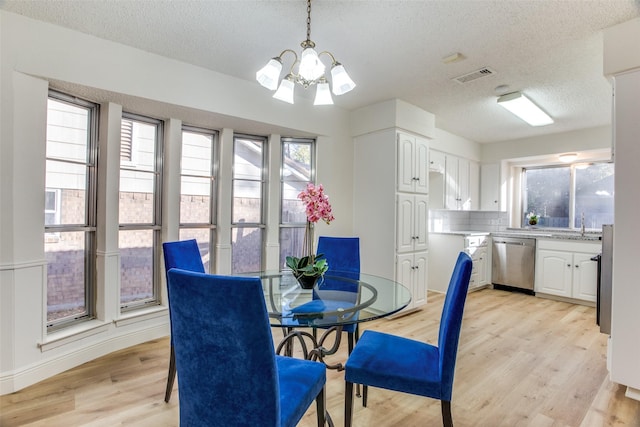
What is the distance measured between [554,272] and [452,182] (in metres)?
1.85

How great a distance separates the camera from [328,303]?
1838 millimetres

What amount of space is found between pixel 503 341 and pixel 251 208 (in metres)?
2.86

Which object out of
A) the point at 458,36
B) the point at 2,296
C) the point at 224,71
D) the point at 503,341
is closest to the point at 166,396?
the point at 2,296

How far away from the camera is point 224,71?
9.56ft

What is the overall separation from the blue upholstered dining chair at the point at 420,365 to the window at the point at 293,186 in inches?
88.3

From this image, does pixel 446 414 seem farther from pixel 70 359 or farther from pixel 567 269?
pixel 567 269

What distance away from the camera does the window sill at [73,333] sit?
7.40ft

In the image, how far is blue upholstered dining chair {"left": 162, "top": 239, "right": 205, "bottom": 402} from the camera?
77.8 inches

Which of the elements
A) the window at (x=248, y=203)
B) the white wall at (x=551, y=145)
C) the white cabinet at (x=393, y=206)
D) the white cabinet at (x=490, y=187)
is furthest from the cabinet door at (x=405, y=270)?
the white wall at (x=551, y=145)

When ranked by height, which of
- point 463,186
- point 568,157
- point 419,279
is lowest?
point 419,279

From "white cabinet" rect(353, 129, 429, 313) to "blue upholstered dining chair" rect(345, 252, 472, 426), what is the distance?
1983 millimetres

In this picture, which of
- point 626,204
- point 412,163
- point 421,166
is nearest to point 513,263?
point 421,166

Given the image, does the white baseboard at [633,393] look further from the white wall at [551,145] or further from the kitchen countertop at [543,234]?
the white wall at [551,145]

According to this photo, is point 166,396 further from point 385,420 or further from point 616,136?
point 616,136
